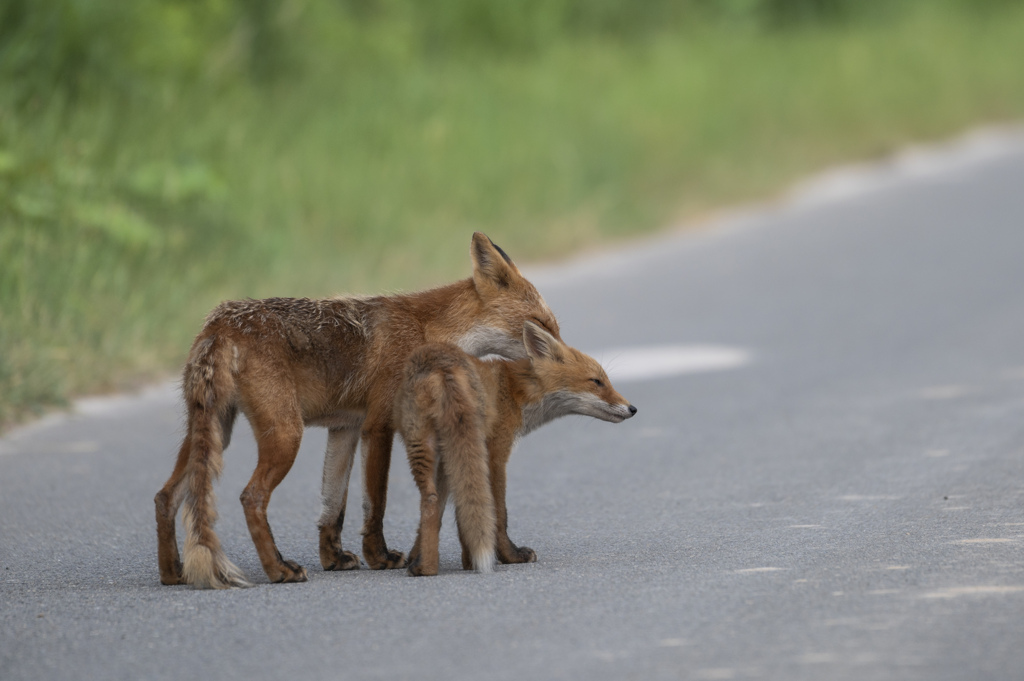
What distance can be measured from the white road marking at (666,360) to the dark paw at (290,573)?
4.54 metres

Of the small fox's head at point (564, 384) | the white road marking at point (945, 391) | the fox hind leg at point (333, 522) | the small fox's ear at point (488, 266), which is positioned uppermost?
the small fox's ear at point (488, 266)

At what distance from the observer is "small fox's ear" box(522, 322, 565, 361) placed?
5938 mm

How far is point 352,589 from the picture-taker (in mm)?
5301

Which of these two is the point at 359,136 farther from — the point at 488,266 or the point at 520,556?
the point at 520,556

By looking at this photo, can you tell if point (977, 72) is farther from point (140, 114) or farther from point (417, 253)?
point (140, 114)

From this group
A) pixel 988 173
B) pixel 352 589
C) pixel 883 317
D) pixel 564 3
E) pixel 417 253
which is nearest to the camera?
pixel 352 589

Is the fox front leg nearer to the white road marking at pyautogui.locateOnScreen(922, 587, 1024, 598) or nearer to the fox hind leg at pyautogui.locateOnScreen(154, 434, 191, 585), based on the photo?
the fox hind leg at pyautogui.locateOnScreen(154, 434, 191, 585)

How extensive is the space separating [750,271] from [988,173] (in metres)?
7.44

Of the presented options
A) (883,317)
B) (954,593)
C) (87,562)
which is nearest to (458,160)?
(883,317)

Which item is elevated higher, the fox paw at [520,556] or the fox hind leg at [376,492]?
the fox hind leg at [376,492]

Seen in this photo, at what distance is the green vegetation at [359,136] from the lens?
34.4 feet

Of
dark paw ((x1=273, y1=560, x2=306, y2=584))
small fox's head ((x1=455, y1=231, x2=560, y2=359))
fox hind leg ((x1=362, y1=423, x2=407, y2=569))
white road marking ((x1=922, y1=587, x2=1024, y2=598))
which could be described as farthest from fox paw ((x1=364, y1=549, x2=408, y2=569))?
white road marking ((x1=922, y1=587, x2=1024, y2=598))

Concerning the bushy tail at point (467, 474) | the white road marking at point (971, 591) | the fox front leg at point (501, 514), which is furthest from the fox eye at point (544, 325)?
the white road marking at point (971, 591)

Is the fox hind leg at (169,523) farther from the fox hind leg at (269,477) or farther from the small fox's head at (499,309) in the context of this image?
the small fox's head at (499,309)
